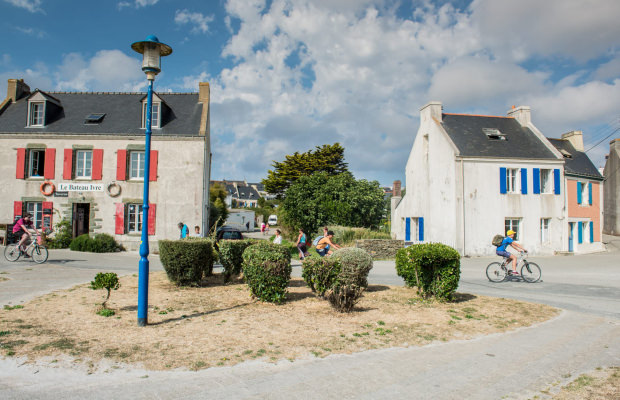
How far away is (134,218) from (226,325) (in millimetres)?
16510

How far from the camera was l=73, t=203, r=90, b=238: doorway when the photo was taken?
2095cm

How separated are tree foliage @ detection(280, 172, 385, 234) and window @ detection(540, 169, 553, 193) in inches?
377

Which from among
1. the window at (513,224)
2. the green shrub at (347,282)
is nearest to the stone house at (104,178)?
the green shrub at (347,282)

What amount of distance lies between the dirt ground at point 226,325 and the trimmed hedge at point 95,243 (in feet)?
36.6

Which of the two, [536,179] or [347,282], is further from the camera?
[536,179]

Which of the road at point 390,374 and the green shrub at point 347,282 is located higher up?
the green shrub at point 347,282

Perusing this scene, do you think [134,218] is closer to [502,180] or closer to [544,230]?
[502,180]

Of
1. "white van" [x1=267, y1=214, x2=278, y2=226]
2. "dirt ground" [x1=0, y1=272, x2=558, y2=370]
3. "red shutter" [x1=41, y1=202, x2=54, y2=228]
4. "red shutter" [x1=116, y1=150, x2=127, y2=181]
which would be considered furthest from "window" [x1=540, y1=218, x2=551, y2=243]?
"white van" [x1=267, y1=214, x2=278, y2=226]

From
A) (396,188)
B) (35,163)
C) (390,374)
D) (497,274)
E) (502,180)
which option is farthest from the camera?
(396,188)

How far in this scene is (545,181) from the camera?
75.2 feet

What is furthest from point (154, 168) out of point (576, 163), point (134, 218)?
point (576, 163)

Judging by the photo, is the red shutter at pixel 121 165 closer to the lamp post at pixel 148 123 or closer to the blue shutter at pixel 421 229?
the lamp post at pixel 148 123

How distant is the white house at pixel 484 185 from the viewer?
21359 mm

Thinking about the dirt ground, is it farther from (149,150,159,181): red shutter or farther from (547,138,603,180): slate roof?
(547,138,603,180): slate roof
